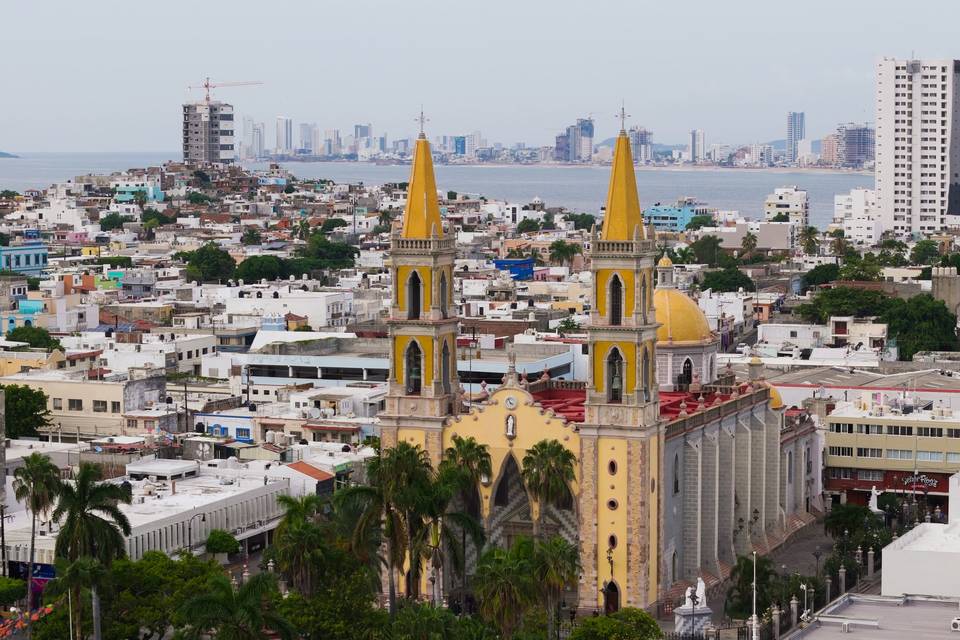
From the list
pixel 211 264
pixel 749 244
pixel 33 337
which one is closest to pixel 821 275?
pixel 749 244

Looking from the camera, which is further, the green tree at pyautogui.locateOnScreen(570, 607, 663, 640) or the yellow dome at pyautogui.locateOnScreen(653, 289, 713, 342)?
the yellow dome at pyautogui.locateOnScreen(653, 289, 713, 342)

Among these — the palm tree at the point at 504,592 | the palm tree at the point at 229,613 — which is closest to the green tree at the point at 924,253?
the palm tree at the point at 504,592

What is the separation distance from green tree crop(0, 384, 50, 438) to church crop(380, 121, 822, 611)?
24762 millimetres

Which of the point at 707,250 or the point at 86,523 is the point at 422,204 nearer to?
the point at 86,523

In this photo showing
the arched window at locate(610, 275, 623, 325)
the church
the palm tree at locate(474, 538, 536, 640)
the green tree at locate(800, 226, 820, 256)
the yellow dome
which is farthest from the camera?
the green tree at locate(800, 226, 820, 256)

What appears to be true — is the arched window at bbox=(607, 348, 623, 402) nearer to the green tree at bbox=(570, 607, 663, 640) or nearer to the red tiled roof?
the green tree at bbox=(570, 607, 663, 640)

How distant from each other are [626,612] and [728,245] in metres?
147

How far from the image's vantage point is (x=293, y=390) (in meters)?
86.2

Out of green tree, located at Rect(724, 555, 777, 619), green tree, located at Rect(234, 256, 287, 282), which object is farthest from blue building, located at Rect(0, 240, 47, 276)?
green tree, located at Rect(724, 555, 777, 619)

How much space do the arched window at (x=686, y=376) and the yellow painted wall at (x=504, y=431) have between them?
10236 mm

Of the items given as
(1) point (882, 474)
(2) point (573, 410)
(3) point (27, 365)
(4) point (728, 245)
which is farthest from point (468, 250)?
(2) point (573, 410)

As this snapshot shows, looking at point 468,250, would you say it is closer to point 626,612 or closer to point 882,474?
point 882,474

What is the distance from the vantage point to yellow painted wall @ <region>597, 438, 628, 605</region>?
182 ft

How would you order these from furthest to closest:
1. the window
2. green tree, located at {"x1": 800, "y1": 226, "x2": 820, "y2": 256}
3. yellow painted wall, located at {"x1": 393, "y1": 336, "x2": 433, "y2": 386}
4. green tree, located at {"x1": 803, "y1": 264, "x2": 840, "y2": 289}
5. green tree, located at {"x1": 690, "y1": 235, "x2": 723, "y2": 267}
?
green tree, located at {"x1": 800, "y1": 226, "x2": 820, "y2": 256}
green tree, located at {"x1": 690, "y1": 235, "x2": 723, "y2": 267}
green tree, located at {"x1": 803, "y1": 264, "x2": 840, "y2": 289}
the window
yellow painted wall, located at {"x1": 393, "y1": 336, "x2": 433, "y2": 386}
